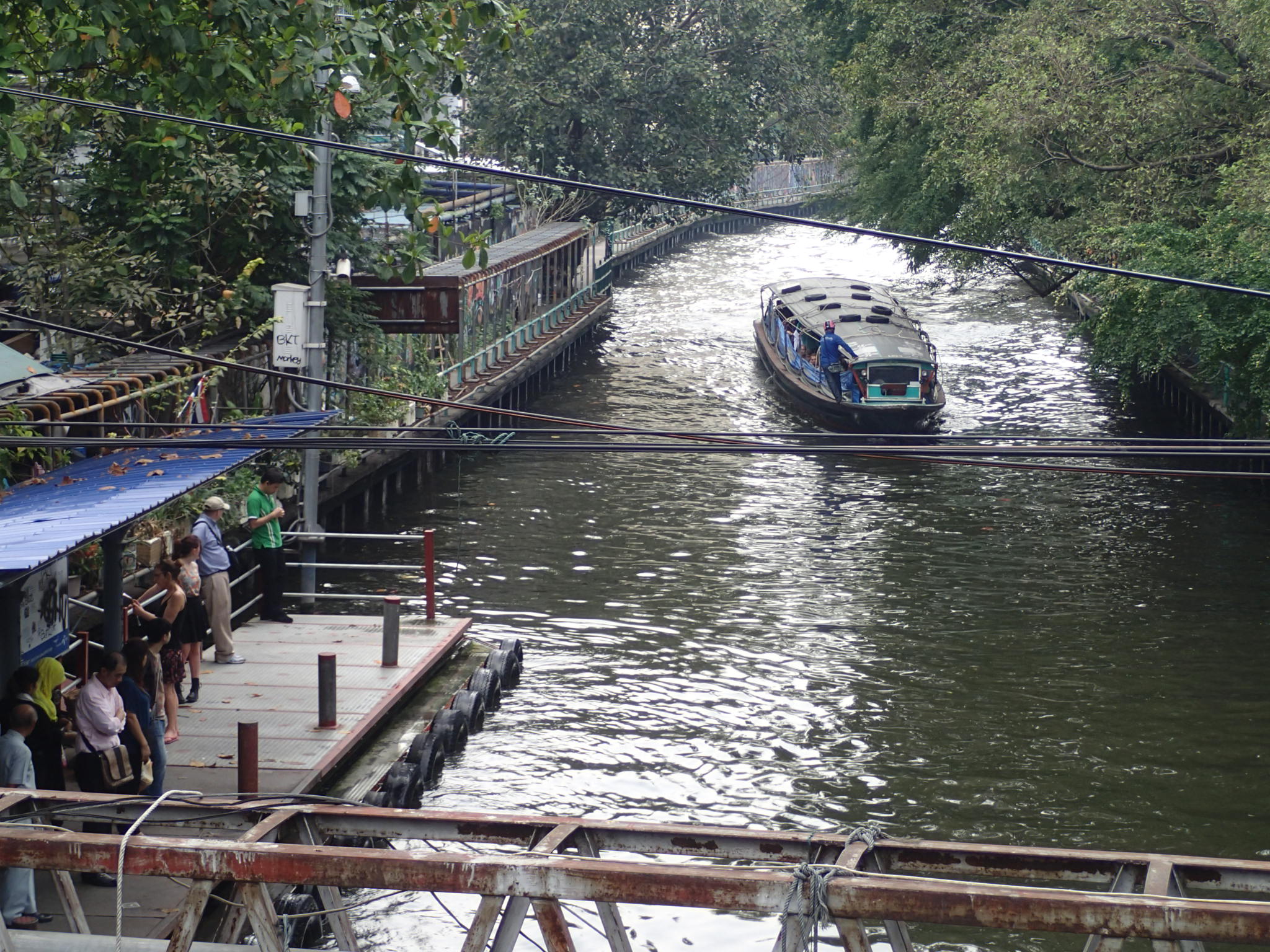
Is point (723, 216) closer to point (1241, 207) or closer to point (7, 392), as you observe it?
point (1241, 207)

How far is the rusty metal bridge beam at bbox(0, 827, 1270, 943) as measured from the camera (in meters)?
4.69

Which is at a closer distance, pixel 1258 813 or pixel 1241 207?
pixel 1258 813

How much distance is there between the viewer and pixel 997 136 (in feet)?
91.0

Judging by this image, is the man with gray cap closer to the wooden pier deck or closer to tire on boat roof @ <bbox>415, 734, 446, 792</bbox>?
the wooden pier deck

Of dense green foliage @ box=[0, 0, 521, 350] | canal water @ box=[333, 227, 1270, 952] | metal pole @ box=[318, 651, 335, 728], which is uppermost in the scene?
dense green foliage @ box=[0, 0, 521, 350]

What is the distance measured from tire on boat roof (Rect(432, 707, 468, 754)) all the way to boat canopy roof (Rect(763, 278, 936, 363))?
19.7 m

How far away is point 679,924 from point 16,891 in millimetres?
4944

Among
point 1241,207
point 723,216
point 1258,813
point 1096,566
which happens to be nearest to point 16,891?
point 1258,813

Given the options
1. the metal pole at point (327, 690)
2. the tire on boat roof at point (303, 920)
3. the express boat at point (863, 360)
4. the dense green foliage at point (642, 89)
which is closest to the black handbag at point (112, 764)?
the tire on boat roof at point (303, 920)

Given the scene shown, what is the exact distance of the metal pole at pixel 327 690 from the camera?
11914 millimetres

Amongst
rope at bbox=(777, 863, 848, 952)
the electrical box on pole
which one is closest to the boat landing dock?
the electrical box on pole

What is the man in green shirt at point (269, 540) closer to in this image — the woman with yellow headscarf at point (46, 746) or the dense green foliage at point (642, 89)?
the woman with yellow headscarf at point (46, 746)

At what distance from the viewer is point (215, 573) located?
1329cm

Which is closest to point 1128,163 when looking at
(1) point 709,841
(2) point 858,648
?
(2) point 858,648
